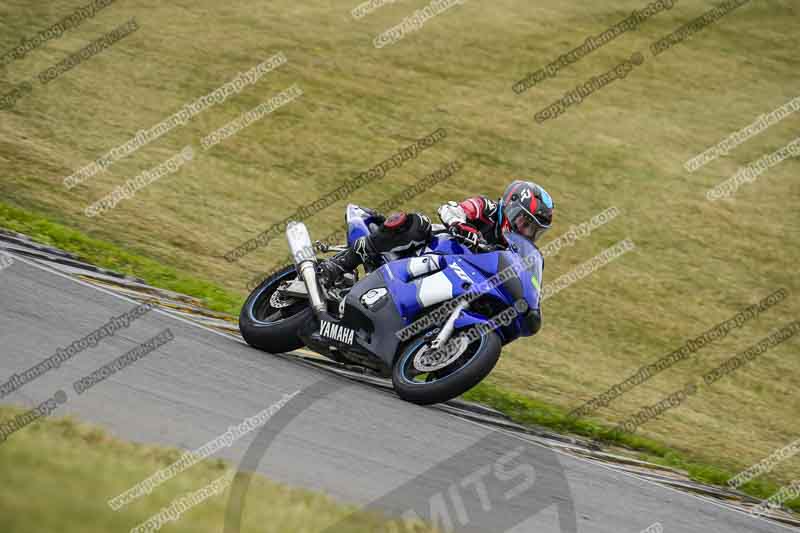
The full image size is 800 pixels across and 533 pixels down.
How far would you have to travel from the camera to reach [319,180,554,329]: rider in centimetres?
746

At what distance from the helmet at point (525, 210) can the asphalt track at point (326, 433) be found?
1642 millimetres

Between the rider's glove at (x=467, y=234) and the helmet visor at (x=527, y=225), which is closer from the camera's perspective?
the rider's glove at (x=467, y=234)

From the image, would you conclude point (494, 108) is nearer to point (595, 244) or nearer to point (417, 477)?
point (595, 244)

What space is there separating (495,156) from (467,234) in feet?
40.9

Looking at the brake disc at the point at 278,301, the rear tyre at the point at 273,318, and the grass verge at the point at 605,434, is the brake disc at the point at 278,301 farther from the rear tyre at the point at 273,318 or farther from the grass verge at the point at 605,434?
the grass verge at the point at 605,434

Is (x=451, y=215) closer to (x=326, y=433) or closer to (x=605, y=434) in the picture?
(x=326, y=433)

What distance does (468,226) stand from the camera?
7.43 m

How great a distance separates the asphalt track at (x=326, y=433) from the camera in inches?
216

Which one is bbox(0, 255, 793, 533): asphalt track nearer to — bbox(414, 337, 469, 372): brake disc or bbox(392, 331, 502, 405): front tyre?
bbox(392, 331, 502, 405): front tyre

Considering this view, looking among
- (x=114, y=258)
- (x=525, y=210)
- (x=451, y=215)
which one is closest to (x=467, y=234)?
(x=451, y=215)

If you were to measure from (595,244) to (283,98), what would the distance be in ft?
25.1

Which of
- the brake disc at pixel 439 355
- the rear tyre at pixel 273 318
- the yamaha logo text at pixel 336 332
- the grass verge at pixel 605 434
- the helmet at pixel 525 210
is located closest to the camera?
the brake disc at pixel 439 355

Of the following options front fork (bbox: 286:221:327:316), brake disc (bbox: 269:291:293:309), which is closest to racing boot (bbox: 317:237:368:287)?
front fork (bbox: 286:221:327:316)

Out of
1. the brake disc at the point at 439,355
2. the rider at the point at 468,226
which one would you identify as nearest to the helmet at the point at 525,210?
the rider at the point at 468,226
